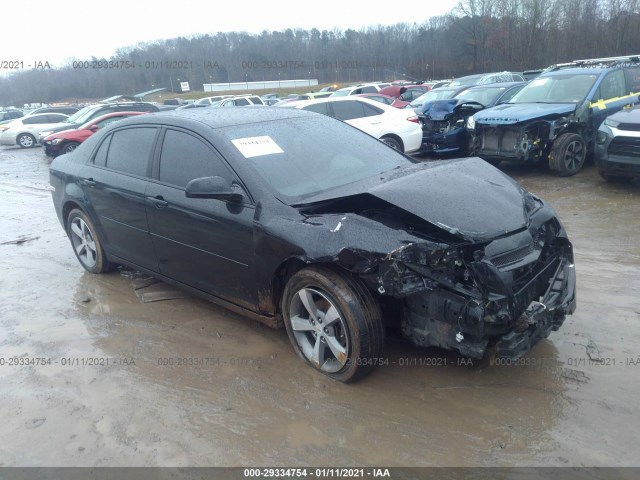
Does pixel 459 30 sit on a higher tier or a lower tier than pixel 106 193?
higher

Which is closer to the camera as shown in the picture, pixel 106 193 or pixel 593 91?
pixel 106 193

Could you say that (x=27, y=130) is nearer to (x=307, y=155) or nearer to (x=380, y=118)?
(x=380, y=118)

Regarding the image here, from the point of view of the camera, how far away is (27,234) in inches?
286

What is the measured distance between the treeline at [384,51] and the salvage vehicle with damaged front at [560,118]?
1392 inches

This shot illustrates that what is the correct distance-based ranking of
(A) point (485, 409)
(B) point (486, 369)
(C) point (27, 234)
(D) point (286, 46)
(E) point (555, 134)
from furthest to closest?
1. (D) point (286, 46)
2. (E) point (555, 134)
3. (C) point (27, 234)
4. (B) point (486, 369)
5. (A) point (485, 409)

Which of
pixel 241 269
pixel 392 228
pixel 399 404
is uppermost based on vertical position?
pixel 392 228

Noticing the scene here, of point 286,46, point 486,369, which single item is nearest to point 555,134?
point 486,369

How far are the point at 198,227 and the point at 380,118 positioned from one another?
7.26m

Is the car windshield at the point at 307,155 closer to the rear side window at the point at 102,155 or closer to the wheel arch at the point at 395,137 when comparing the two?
the rear side window at the point at 102,155

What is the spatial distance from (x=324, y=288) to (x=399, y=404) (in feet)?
2.69

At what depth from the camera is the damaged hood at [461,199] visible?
9.84 ft

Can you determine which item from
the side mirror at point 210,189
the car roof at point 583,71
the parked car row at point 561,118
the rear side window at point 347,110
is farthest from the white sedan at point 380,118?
the side mirror at point 210,189

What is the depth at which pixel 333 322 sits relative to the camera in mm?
3162

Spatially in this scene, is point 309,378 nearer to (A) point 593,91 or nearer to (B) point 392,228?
(B) point 392,228
